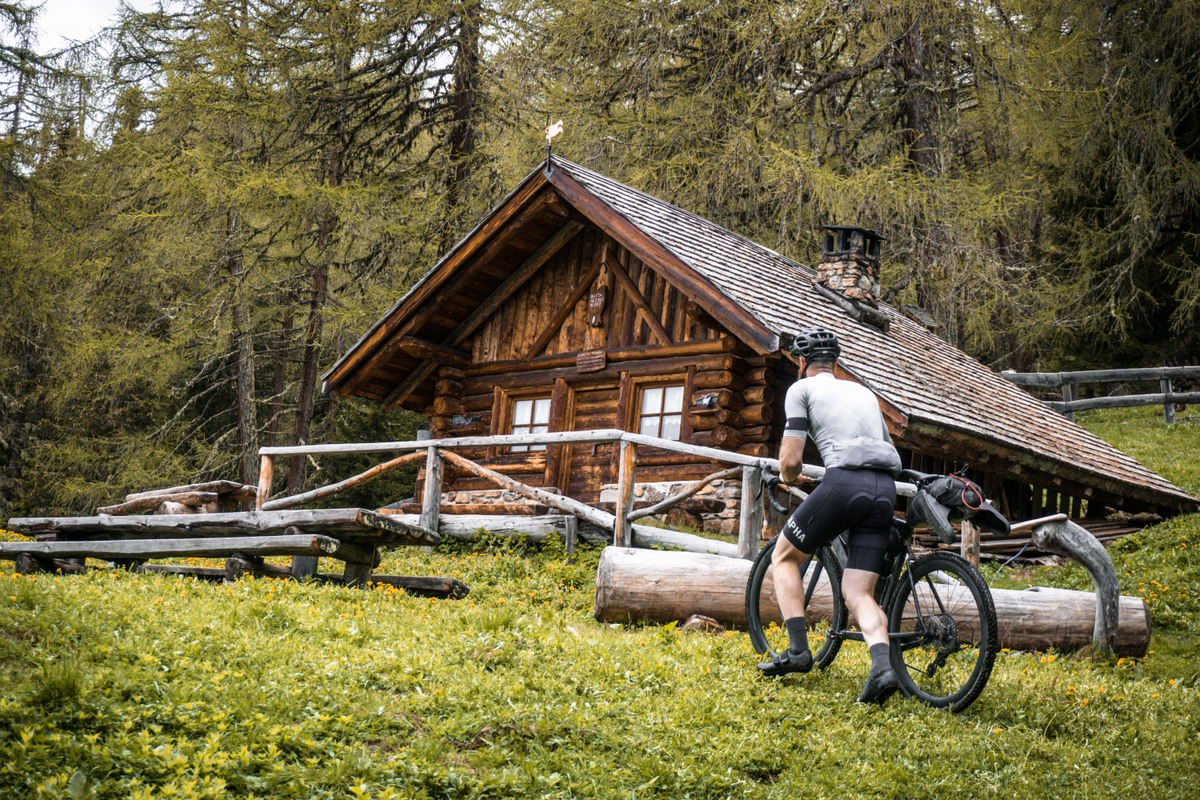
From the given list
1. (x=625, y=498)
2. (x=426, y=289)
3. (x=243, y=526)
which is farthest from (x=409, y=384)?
(x=243, y=526)

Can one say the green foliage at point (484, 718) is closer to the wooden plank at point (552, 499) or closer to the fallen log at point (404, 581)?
the fallen log at point (404, 581)

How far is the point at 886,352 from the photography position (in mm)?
15305

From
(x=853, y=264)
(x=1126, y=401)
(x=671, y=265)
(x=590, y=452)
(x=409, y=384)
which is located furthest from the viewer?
(x=1126, y=401)

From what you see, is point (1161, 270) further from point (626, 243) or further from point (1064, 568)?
point (626, 243)

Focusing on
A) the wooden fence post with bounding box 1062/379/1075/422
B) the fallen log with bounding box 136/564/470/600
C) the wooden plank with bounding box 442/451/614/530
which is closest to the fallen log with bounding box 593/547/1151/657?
the fallen log with bounding box 136/564/470/600

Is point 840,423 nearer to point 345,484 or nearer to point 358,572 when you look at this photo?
point 358,572

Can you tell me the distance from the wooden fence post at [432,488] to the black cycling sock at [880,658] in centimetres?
774

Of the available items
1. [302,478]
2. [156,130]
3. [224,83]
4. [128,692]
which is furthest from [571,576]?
[156,130]

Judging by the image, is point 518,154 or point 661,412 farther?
point 518,154

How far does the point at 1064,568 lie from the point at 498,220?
9.46 meters

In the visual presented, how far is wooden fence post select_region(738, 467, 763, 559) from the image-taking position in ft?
33.3

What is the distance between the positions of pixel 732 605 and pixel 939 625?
312 centimetres

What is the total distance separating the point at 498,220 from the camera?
52.0 feet

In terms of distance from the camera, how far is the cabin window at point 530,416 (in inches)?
648
